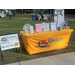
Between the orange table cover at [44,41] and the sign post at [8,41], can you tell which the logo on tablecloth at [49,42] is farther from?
the sign post at [8,41]

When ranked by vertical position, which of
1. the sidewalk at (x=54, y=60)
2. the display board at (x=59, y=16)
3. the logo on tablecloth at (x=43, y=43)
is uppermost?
the display board at (x=59, y=16)

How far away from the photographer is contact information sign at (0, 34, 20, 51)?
156 inches

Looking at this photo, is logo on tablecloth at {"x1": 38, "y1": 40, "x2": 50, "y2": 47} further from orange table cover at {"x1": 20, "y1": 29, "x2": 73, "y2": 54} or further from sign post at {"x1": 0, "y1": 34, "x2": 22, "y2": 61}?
sign post at {"x1": 0, "y1": 34, "x2": 22, "y2": 61}

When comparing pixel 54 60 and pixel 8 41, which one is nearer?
pixel 54 60

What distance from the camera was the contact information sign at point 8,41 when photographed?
13.0 feet

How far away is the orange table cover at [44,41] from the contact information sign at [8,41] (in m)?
0.40

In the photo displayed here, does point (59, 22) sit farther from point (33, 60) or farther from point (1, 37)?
point (1, 37)

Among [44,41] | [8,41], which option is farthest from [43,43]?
[8,41]

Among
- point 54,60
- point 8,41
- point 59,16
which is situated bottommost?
point 54,60

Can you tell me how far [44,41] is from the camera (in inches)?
175

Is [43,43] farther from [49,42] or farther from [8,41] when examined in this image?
[8,41]

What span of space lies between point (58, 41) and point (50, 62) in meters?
1.38

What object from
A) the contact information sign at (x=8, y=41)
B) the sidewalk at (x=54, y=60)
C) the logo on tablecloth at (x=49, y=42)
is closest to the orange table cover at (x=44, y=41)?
the logo on tablecloth at (x=49, y=42)

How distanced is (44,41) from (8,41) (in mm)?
1537
